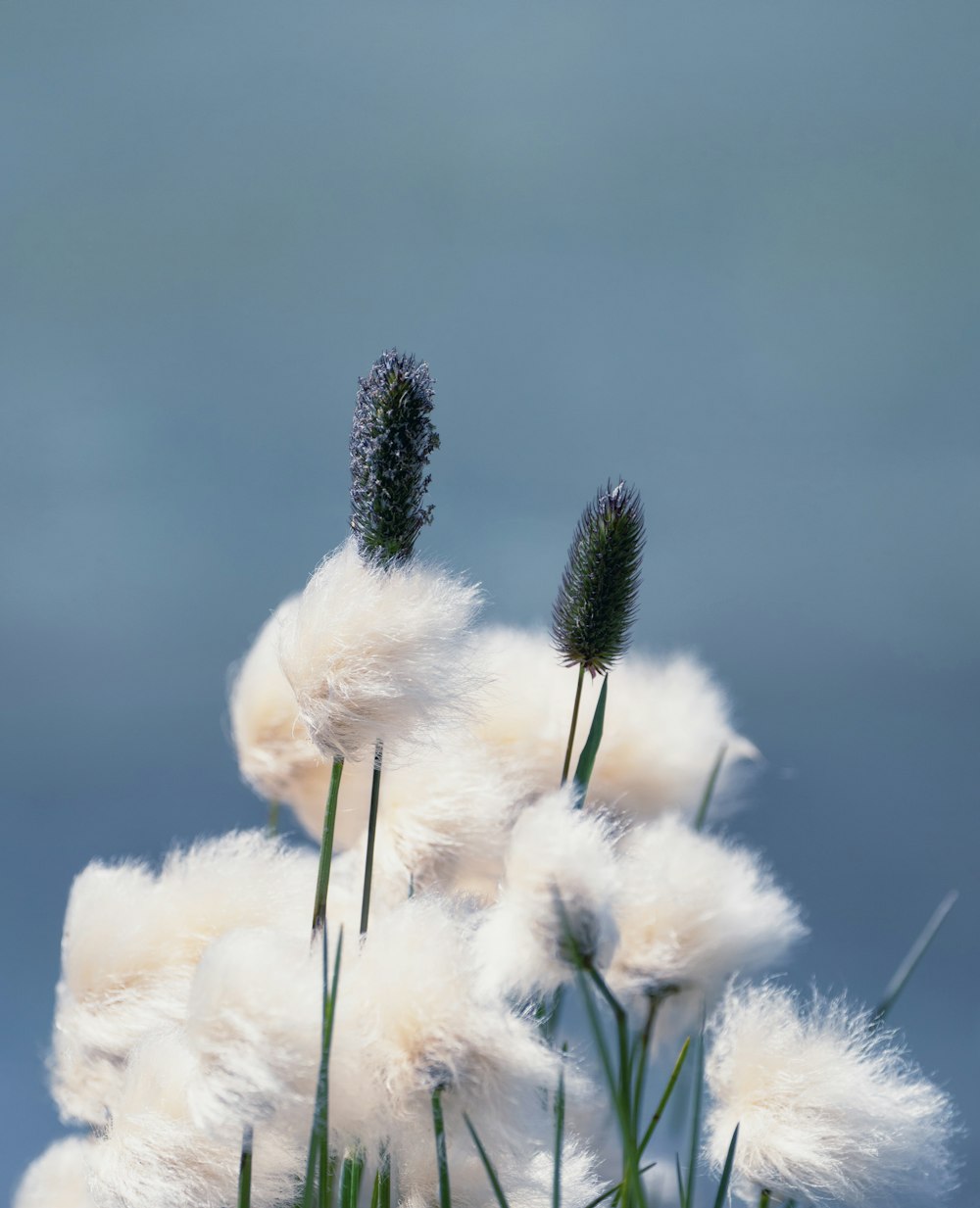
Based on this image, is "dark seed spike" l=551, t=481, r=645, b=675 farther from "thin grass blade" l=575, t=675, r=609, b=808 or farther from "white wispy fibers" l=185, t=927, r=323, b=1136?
"white wispy fibers" l=185, t=927, r=323, b=1136

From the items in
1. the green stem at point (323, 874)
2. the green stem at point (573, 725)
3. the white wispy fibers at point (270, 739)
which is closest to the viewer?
the green stem at point (323, 874)

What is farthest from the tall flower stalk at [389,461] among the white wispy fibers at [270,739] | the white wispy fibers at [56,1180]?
the white wispy fibers at [56,1180]

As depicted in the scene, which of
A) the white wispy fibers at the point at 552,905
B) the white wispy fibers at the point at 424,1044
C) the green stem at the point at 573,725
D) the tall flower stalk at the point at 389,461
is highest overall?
the tall flower stalk at the point at 389,461

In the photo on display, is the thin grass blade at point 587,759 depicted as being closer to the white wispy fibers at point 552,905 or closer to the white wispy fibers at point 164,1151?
the white wispy fibers at point 552,905

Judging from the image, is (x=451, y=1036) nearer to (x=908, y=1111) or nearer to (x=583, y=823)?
(x=583, y=823)

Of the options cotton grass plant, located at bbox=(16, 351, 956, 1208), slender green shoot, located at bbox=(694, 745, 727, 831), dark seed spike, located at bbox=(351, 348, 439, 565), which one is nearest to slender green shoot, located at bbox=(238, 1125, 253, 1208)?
cotton grass plant, located at bbox=(16, 351, 956, 1208)

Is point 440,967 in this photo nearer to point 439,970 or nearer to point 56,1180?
point 439,970

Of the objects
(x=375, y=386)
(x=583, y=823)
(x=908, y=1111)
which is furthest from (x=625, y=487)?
(x=908, y=1111)
